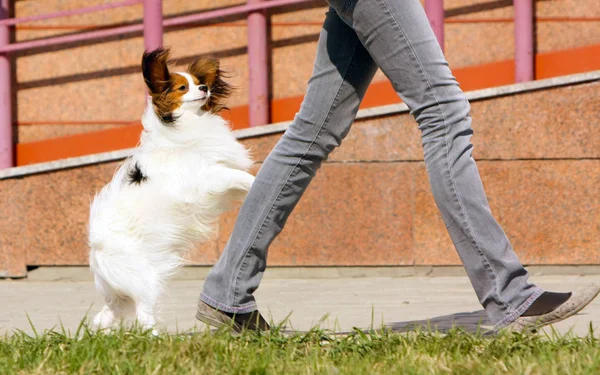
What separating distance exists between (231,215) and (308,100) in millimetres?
2945

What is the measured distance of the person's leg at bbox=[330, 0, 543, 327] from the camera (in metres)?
3.78

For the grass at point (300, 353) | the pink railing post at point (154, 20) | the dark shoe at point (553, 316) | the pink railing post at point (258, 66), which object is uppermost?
the pink railing post at point (154, 20)

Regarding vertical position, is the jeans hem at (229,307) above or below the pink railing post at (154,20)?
below

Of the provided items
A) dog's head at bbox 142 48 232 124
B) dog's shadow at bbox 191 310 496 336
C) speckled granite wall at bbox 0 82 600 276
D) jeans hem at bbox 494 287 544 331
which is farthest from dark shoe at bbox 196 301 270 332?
speckled granite wall at bbox 0 82 600 276

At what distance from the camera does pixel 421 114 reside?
3869 millimetres

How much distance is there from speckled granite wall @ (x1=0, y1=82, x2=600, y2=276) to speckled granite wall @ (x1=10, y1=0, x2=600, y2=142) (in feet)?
2.40

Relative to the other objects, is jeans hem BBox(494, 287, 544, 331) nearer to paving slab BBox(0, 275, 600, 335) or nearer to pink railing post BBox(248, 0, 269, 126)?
paving slab BBox(0, 275, 600, 335)

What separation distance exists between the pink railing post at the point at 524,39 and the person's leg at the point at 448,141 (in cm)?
343

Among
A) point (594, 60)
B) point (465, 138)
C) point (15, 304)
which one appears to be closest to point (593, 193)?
point (594, 60)

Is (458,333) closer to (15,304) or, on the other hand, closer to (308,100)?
(308,100)

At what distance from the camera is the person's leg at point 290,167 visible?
4012 mm

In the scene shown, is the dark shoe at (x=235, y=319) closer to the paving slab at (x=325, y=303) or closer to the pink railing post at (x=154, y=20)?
the paving slab at (x=325, y=303)

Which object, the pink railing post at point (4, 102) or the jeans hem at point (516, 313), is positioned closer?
the jeans hem at point (516, 313)

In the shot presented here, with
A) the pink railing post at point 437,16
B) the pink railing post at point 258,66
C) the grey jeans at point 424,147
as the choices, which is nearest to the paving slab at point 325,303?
the grey jeans at point 424,147
